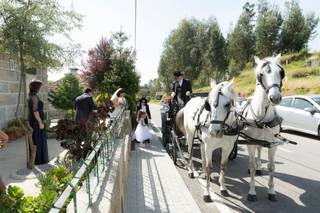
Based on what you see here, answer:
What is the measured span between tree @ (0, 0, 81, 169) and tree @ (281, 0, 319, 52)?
41918 millimetres

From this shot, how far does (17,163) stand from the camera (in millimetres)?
7480

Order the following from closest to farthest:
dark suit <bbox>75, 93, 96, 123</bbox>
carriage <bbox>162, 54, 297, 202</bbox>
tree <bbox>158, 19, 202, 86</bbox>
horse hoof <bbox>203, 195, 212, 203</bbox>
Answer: carriage <bbox>162, 54, 297, 202</bbox> < horse hoof <bbox>203, 195, 212, 203</bbox> < dark suit <bbox>75, 93, 96, 123</bbox> < tree <bbox>158, 19, 202, 86</bbox>

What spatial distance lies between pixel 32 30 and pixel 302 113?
10.3 m

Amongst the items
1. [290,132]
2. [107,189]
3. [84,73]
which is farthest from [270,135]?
[84,73]

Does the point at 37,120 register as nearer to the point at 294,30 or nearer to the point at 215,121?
the point at 215,121

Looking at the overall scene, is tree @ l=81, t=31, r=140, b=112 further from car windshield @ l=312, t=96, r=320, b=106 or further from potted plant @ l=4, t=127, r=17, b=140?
car windshield @ l=312, t=96, r=320, b=106

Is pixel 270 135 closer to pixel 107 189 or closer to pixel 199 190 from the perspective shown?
pixel 199 190

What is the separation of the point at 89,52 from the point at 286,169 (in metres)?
10.6

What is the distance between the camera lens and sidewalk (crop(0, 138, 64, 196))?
5418mm

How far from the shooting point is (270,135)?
15.7 feet

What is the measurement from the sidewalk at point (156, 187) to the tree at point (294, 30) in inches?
1591

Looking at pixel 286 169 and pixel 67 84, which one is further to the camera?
pixel 67 84

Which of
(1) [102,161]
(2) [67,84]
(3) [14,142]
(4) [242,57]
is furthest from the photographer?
(4) [242,57]

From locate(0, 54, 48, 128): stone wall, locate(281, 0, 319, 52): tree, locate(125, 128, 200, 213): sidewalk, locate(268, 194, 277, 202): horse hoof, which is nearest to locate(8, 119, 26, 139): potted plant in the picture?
locate(0, 54, 48, 128): stone wall
